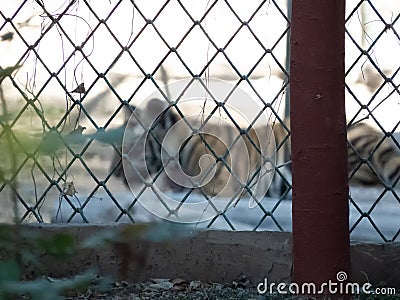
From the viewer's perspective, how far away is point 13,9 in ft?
5.34

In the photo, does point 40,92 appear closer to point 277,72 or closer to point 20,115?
point 277,72

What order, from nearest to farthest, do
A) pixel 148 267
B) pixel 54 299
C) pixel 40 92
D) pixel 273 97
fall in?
pixel 54 299 < pixel 148 267 < pixel 40 92 < pixel 273 97

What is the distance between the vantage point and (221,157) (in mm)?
1614

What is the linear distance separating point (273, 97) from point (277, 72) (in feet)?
0.21

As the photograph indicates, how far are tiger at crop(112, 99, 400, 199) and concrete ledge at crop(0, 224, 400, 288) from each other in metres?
0.23

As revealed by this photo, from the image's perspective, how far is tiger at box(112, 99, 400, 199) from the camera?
1.64 m

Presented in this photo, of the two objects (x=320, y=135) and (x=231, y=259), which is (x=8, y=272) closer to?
(x=320, y=135)

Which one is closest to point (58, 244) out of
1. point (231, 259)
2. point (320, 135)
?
point (320, 135)

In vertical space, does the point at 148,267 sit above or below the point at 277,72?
below

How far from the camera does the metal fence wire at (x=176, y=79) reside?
5.24ft

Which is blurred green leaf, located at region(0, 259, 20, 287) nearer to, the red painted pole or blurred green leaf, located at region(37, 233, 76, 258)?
blurred green leaf, located at region(37, 233, 76, 258)

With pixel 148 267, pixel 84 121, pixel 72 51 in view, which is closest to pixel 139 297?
pixel 148 267

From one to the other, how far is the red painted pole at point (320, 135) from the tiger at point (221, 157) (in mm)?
615

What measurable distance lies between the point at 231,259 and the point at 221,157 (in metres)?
0.28
